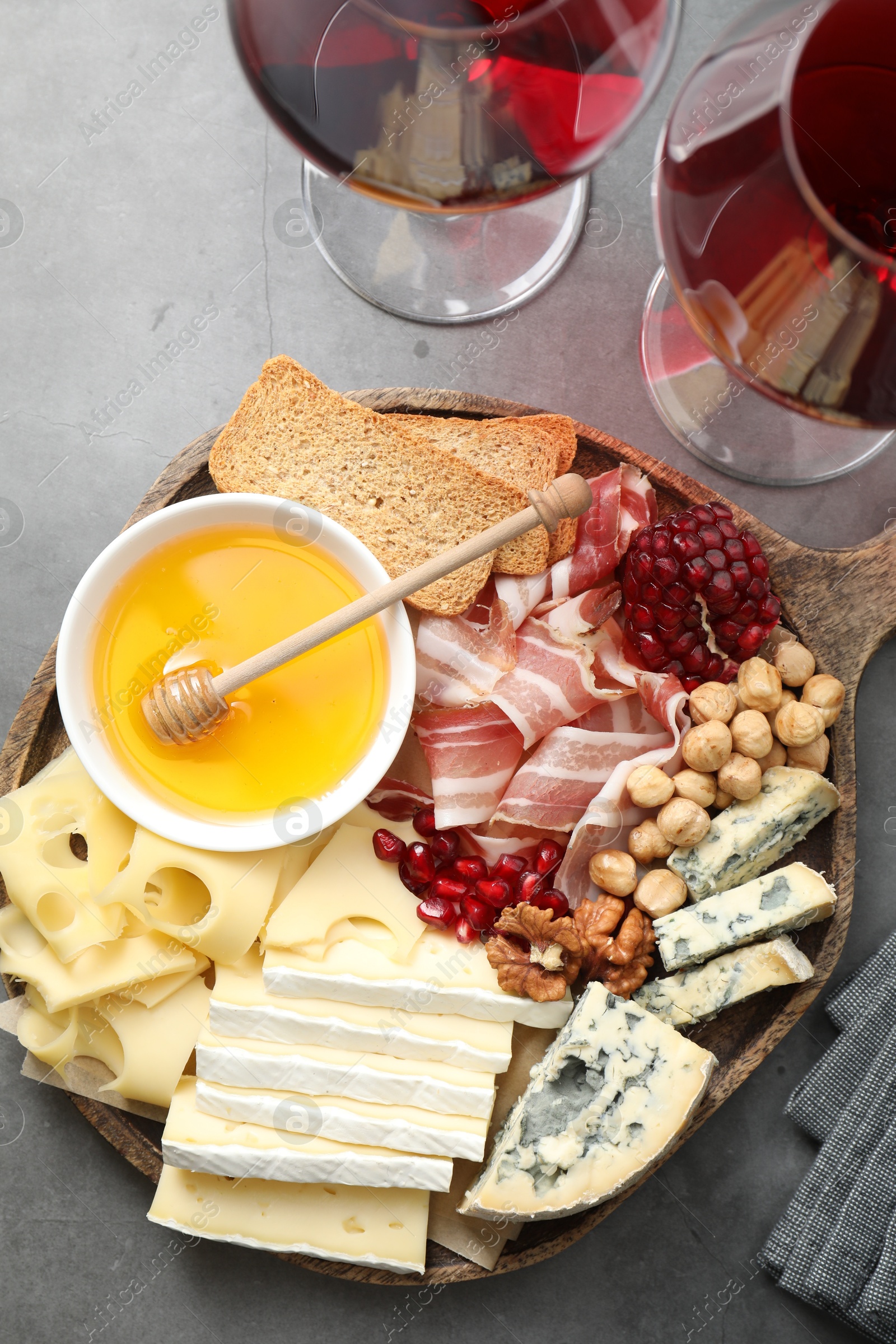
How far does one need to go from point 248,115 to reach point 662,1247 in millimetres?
2332

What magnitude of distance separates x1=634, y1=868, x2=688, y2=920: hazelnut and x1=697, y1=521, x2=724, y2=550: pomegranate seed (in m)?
0.55

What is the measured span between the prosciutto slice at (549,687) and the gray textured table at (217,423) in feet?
1.52

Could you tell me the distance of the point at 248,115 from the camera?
189 cm

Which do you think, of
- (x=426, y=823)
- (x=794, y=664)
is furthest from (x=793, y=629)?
(x=426, y=823)

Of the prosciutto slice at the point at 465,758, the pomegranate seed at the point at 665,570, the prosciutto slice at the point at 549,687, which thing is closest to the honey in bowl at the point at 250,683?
the prosciutto slice at the point at 465,758

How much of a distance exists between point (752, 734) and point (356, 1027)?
80 cm

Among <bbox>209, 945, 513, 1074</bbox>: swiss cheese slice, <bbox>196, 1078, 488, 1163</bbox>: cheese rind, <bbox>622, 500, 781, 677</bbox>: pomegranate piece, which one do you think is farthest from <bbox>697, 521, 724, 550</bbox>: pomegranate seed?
<bbox>196, 1078, 488, 1163</bbox>: cheese rind

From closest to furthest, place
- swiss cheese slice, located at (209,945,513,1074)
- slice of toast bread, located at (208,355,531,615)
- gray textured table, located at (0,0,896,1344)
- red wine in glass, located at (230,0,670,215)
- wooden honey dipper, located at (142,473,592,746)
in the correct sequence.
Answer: red wine in glass, located at (230,0,670,215) → wooden honey dipper, located at (142,473,592,746) → swiss cheese slice, located at (209,945,513,1074) → slice of toast bread, located at (208,355,531,615) → gray textured table, located at (0,0,896,1344)

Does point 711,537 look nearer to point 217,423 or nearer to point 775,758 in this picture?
point 775,758

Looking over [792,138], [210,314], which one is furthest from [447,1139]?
[210,314]

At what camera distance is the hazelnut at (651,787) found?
5.17 ft

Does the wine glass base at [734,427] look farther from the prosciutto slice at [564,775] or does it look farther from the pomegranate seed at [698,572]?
the prosciutto slice at [564,775]

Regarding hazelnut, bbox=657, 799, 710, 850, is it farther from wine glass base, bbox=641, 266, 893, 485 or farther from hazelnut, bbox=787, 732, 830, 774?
wine glass base, bbox=641, 266, 893, 485

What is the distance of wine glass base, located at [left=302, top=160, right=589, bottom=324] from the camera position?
169cm
